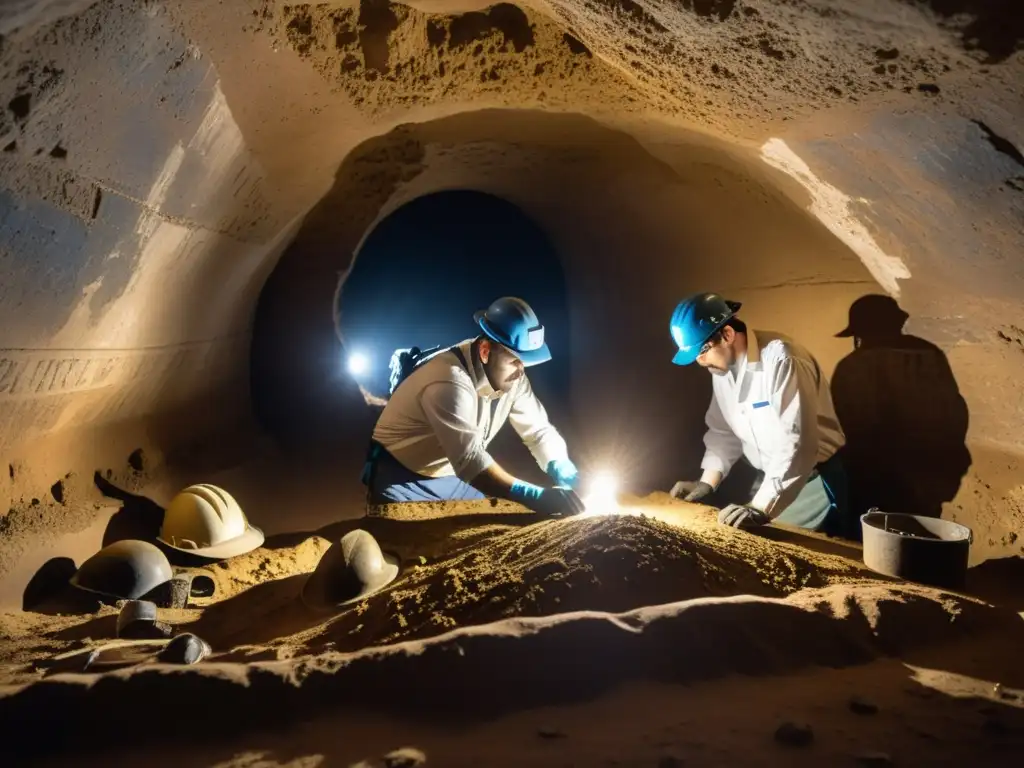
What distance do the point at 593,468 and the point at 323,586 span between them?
331 centimetres

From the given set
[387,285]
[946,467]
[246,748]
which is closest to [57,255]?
[246,748]

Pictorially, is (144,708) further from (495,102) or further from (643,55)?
(495,102)

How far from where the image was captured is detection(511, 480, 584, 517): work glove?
382 centimetres

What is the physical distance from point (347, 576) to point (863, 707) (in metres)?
2.11

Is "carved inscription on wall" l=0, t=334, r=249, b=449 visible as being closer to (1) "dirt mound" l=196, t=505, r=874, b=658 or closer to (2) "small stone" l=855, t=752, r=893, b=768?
(1) "dirt mound" l=196, t=505, r=874, b=658

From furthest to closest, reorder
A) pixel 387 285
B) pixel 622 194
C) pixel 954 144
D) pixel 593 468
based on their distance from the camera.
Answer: pixel 387 285, pixel 593 468, pixel 622 194, pixel 954 144

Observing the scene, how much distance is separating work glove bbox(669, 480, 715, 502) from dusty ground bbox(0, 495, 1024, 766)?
1486 millimetres

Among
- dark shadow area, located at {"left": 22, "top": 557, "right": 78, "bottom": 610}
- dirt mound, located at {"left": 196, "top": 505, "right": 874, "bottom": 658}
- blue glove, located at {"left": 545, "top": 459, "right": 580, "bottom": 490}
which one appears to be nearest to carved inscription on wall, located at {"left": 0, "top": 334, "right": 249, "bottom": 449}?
dark shadow area, located at {"left": 22, "top": 557, "right": 78, "bottom": 610}

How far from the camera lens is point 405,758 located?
67.4 inches

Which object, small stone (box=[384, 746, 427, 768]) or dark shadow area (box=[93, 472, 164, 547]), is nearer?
small stone (box=[384, 746, 427, 768])

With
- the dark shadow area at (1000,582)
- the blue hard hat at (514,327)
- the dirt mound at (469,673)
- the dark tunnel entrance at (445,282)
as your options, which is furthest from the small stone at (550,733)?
the dark tunnel entrance at (445,282)

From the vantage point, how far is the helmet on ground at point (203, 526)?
3.98 meters

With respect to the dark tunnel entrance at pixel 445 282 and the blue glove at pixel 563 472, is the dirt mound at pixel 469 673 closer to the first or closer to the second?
the blue glove at pixel 563 472

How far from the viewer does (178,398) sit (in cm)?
500
